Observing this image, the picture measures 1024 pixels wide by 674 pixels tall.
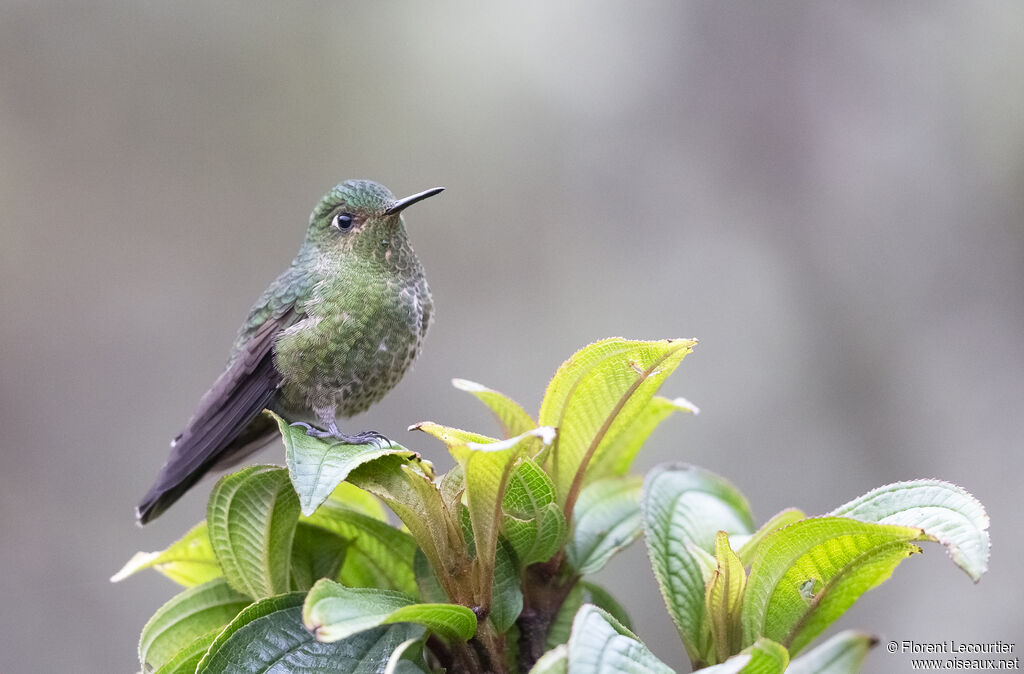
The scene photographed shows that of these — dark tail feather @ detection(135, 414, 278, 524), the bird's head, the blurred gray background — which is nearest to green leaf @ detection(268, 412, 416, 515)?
dark tail feather @ detection(135, 414, 278, 524)

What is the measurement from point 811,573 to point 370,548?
31.9 inches

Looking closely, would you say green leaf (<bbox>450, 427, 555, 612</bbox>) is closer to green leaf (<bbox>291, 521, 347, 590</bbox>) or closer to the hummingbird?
green leaf (<bbox>291, 521, 347, 590</bbox>)

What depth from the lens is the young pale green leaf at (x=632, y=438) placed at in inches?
74.2

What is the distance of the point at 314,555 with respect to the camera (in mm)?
1832

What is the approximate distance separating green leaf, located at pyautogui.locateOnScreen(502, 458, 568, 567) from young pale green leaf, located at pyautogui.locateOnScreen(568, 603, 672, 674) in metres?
0.29

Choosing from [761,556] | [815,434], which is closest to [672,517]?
[761,556]

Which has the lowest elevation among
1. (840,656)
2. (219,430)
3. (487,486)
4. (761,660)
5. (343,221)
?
(840,656)

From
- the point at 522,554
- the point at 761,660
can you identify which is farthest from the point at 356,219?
the point at 761,660

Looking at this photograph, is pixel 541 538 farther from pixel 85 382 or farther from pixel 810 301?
pixel 85 382

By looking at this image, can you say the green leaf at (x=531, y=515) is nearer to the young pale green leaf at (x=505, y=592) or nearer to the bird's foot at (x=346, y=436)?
the young pale green leaf at (x=505, y=592)

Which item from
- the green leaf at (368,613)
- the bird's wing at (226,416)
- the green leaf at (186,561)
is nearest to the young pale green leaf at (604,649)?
the green leaf at (368,613)

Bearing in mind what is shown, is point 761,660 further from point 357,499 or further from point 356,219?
point 356,219

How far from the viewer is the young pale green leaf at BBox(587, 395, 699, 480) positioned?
1.88 meters

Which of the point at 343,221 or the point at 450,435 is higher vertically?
the point at 343,221
